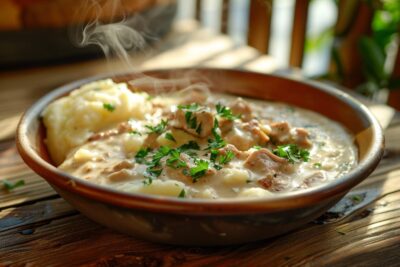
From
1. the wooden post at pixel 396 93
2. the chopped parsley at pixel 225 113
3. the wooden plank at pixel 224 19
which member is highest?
the chopped parsley at pixel 225 113

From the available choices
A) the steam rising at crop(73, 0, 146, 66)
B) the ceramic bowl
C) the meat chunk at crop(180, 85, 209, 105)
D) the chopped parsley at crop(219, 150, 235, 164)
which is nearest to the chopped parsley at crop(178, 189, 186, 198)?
the ceramic bowl

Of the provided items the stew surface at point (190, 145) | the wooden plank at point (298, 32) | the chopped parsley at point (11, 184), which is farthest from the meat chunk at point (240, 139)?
the wooden plank at point (298, 32)

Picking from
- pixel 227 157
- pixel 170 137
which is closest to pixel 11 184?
pixel 170 137

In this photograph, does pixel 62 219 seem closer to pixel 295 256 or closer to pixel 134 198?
pixel 134 198

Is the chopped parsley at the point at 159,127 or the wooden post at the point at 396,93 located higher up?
the chopped parsley at the point at 159,127

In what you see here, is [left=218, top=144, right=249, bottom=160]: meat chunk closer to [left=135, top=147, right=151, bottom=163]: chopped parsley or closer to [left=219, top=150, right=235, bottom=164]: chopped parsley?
[left=219, top=150, right=235, bottom=164]: chopped parsley

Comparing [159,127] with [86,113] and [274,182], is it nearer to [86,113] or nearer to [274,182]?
[86,113]

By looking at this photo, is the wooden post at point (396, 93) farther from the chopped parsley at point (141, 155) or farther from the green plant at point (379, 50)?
the chopped parsley at point (141, 155)
